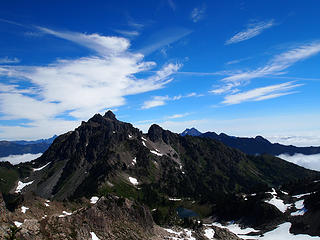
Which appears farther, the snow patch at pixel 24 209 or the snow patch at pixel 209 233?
the snow patch at pixel 209 233

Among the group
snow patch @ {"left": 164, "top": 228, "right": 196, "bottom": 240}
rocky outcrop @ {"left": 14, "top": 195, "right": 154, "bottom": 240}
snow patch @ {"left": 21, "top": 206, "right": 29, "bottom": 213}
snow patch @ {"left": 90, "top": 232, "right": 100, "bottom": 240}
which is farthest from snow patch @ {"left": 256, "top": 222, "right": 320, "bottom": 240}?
snow patch @ {"left": 21, "top": 206, "right": 29, "bottom": 213}

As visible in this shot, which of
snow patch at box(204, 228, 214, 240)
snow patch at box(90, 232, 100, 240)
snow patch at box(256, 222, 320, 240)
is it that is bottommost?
snow patch at box(256, 222, 320, 240)

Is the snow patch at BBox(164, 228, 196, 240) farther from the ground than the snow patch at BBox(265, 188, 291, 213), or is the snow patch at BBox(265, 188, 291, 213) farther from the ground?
the snow patch at BBox(164, 228, 196, 240)

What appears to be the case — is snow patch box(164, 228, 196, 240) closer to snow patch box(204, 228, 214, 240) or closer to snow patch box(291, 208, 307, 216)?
snow patch box(204, 228, 214, 240)

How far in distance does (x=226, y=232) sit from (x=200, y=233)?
19367 mm

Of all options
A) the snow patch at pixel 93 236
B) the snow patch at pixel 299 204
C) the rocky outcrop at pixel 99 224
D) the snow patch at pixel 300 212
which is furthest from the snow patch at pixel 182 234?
the snow patch at pixel 299 204

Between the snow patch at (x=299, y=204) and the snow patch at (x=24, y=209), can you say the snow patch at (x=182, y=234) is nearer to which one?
the snow patch at (x=24, y=209)

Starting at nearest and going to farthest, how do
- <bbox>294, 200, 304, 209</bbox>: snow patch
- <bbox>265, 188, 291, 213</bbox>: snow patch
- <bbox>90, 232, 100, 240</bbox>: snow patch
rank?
<bbox>90, 232, 100, 240</bbox>: snow patch < <bbox>294, 200, 304, 209</bbox>: snow patch < <bbox>265, 188, 291, 213</bbox>: snow patch

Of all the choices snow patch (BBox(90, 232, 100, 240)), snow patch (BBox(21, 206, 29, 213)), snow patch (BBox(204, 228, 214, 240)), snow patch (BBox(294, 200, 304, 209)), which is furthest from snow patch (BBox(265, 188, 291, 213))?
snow patch (BBox(21, 206, 29, 213))

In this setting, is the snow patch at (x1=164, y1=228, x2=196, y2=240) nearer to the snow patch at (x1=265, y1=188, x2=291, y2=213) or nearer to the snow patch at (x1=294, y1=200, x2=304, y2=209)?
the snow patch at (x1=265, y1=188, x2=291, y2=213)

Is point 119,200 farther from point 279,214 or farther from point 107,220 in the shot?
point 279,214

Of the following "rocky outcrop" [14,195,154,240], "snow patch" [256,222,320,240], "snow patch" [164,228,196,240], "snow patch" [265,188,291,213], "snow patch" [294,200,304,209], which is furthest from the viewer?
"snow patch" [265,188,291,213]

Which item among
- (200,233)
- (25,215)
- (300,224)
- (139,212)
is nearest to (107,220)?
(139,212)

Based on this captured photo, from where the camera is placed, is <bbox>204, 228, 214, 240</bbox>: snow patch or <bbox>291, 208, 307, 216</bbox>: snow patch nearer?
<bbox>204, 228, 214, 240</bbox>: snow patch
